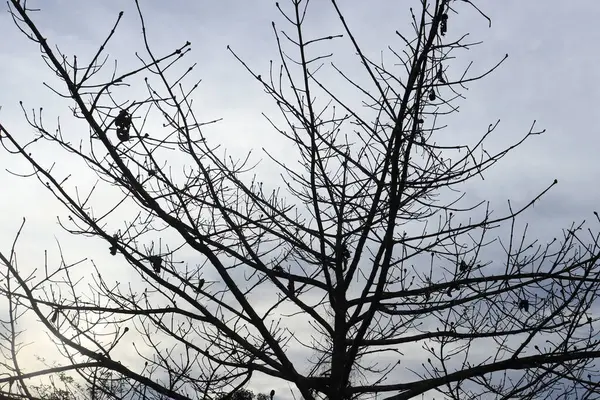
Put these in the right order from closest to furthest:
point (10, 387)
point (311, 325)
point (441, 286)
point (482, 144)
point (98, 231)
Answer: point (98, 231) < point (10, 387) < point (482, 144) < point (441, 286) < point (311, 325)

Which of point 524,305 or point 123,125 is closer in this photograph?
point 123,125

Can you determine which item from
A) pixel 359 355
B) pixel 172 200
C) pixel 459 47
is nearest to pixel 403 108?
pixel 459 47

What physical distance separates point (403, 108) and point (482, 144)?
686 mm

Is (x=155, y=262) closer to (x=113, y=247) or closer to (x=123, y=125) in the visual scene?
(x=113, y=247)

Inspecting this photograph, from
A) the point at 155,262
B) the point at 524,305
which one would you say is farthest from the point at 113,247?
the point at 524,305

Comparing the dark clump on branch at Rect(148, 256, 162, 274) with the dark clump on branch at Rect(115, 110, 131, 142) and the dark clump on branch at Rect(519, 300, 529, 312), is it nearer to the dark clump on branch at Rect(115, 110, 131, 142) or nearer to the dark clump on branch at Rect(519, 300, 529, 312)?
the dark clump on branch at Rect(115, 110, 131, 142)

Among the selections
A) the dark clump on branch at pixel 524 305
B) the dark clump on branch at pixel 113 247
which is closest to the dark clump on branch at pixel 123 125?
the dark clump on branch at pixel 113 247

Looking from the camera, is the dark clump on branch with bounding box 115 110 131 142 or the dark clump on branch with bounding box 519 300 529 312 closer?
the dark clump on branch with bounding box 115 110 131 142

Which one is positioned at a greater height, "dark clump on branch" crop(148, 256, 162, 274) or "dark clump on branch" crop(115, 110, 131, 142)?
"dark clump on branch" crop(115, 110, 131, 142)

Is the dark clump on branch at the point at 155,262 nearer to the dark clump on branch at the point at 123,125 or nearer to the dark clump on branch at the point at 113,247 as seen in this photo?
the dark clump on branch at the point at 113,247

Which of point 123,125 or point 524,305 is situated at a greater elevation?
point 123,125

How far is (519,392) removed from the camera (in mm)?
4289

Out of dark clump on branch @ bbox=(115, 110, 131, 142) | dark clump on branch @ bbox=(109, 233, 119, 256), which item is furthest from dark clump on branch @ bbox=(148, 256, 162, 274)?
dark clump on branch @ bbox=(115, 110, 131, 142)

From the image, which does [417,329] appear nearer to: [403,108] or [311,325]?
[311,325]
